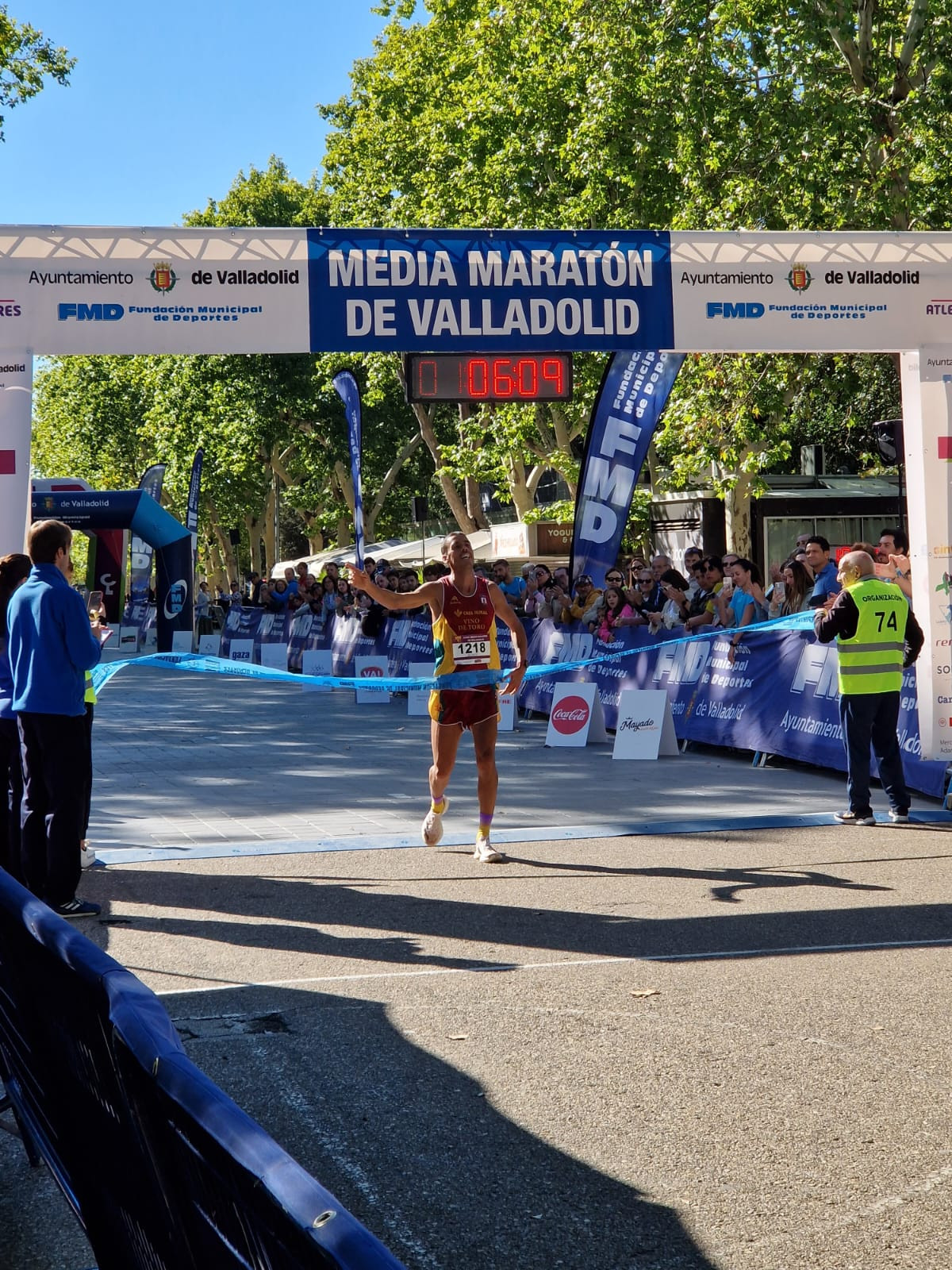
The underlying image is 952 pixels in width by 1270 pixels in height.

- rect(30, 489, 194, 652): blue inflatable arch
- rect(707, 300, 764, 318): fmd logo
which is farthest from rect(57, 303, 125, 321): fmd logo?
rect(30, 489, 194, 652): blue inflatable arch

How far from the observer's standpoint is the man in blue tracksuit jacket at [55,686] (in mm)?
7047

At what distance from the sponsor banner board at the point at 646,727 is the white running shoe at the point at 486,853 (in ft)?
17.3

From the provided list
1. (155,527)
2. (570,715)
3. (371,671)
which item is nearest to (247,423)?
(155,527)

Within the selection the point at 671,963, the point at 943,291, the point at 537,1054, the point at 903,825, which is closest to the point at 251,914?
the point at 671,963

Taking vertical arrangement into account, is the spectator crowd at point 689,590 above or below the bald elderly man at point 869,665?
above

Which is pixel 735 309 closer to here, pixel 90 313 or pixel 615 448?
pixel 90 313

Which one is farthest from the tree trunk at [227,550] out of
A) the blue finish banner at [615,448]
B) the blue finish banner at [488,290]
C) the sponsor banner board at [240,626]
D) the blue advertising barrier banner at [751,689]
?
the blue finish banner at [488,290]

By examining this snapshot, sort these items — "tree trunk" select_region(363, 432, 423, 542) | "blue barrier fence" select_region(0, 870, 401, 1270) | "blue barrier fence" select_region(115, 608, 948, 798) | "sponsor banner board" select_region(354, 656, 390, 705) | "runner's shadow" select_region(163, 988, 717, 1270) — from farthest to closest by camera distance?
"tree trunk" select_region(363, 432, 423, 542)
"sponsor banner board" select_region(354, 656, 390, 705)
"blue barrier fence" select_region(115, 608, 948, 798)
"runner's shadow" select_region(163, 988, 717, 1270)
"blue barrier fence" select_region(0, 870, 401, 1270)

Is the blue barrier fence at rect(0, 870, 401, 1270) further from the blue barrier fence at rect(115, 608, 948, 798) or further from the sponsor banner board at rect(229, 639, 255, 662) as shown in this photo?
the sponsor banner board at rect(229, 639, 255, 662)

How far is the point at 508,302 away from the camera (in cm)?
1004

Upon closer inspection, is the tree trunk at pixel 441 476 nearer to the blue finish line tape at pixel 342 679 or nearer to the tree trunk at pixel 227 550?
the tree trunk at pixel 227 550

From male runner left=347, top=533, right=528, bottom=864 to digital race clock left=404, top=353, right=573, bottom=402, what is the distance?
1769 mm

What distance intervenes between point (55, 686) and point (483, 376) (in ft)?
14.4

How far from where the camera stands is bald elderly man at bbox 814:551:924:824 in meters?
9.77
